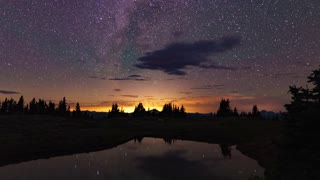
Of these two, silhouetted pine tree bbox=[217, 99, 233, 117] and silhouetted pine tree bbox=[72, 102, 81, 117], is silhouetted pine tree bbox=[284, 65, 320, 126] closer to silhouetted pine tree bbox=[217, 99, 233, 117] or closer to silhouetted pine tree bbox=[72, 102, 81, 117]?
silhouetted pine tree bbox=[217, 99, 233, 117]

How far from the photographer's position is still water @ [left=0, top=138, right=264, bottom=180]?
1439 inches

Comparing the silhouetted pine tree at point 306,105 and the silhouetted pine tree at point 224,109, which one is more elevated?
the silhouetted pine tree at point 224,109

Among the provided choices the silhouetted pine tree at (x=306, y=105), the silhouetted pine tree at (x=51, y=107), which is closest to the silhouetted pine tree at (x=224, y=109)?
the silhouetted pine tree at (x=51, y=107)

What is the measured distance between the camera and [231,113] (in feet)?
598

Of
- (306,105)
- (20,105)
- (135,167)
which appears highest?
(20,105)

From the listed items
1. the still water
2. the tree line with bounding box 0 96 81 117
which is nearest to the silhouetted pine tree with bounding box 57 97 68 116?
the tree line with bounding box 0 96 81 117

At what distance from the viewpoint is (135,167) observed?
43031 mm

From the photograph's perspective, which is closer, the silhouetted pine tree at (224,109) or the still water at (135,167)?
the still water at (135,167)

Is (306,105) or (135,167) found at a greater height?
(306,105)

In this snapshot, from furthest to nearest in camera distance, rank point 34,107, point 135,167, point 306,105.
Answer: point 34,107
point 135,167
point 306,105

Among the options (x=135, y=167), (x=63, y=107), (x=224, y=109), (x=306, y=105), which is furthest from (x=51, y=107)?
(x=306, y=105)

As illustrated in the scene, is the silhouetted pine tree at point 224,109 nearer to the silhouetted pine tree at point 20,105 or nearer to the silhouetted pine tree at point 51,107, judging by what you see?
the silhouetted pine tree at point 51,107

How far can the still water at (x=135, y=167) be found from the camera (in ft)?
120

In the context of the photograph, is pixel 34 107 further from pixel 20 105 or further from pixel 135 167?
pixel 135 167
